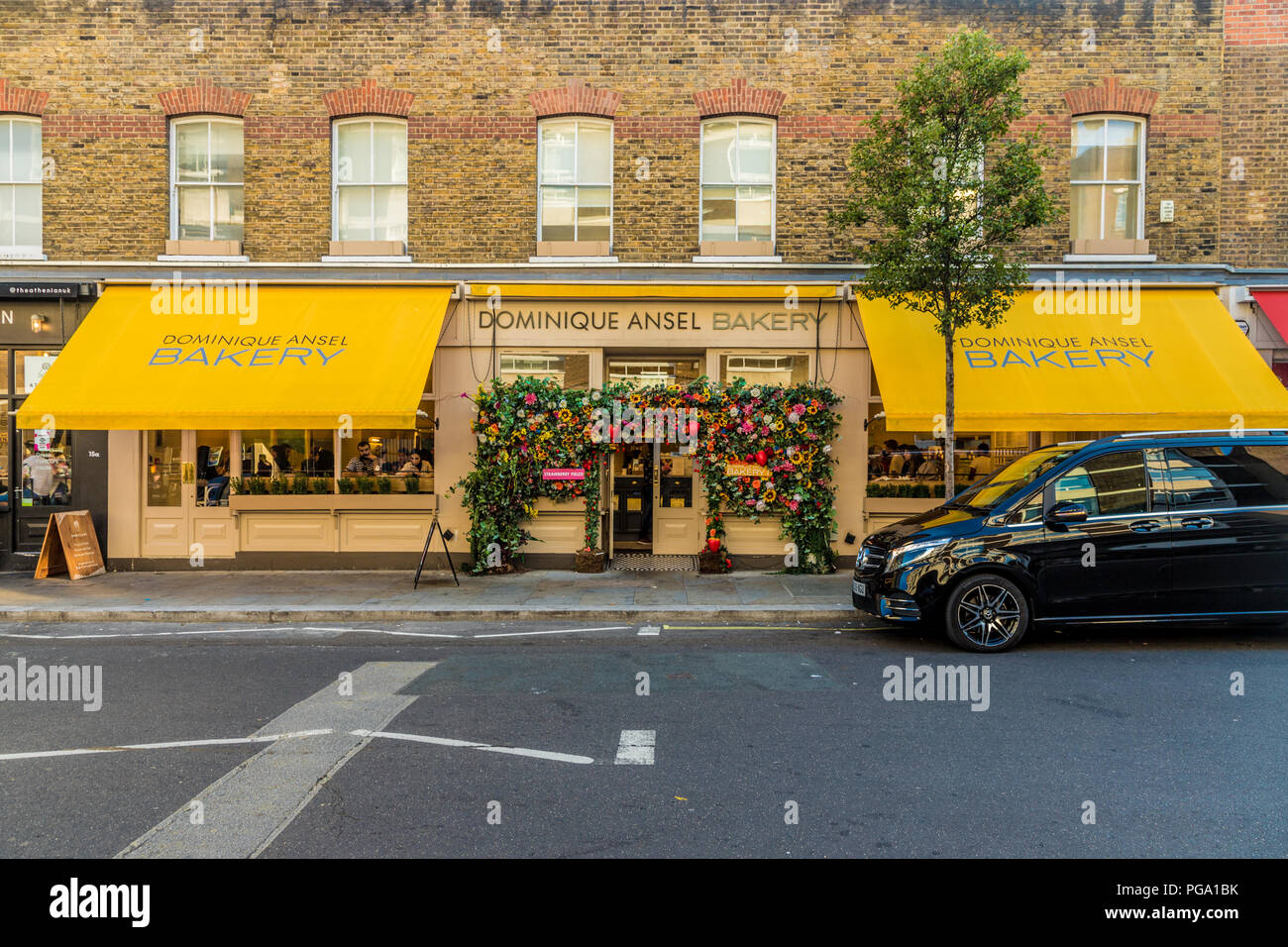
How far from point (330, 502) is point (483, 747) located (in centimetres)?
806

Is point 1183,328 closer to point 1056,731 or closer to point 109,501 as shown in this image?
point 1056,731

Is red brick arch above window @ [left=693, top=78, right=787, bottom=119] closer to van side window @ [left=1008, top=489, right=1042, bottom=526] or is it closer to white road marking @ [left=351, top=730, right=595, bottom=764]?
van side window @ [left=1008, top=489, right=1042, bottom=526]

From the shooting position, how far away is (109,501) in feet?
39.5

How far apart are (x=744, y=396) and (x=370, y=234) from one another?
6245 millimetres

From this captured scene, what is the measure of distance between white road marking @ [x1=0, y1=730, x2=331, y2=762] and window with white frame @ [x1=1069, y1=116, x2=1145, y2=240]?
A: 1242 centimetres

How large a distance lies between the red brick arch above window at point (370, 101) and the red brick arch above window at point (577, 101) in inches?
77.0

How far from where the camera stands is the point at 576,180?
1213 cm

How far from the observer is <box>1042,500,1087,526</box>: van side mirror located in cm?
742

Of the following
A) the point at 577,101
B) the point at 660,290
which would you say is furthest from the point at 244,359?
the point at 577,101

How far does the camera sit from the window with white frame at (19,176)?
12203 millimetres

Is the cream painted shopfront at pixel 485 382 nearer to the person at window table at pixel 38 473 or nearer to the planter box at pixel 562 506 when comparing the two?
the planter box at pixel 562 506

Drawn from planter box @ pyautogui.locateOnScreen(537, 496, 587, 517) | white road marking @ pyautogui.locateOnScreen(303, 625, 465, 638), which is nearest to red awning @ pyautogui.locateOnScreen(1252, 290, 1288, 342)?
planter box @ pyautogui.locateOnScreen(537, 496, 587, 517)

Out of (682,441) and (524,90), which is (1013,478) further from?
(524,90)
